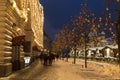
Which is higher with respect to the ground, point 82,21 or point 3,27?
point 82,21

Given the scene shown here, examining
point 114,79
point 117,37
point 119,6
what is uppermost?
point 119,6

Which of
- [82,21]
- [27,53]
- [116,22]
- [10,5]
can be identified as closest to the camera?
[116,22]

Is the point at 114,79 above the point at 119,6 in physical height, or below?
below

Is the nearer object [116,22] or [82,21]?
[116,22]

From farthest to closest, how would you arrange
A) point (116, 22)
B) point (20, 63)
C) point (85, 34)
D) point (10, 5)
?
point (85, 34)
point (20, 63)
point (10, 5)
point (116, 22)

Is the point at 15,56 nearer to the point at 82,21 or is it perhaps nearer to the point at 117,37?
Answer: the point at 117,37

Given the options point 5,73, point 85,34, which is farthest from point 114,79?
point 85,34

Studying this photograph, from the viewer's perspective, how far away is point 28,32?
55250 mm

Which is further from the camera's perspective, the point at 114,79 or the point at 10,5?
the point at 10,5

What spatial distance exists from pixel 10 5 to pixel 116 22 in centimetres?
858

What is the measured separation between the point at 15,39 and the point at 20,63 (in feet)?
14.2

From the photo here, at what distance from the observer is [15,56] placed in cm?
3288

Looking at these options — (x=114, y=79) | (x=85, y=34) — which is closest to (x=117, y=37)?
(x=114, y=79)

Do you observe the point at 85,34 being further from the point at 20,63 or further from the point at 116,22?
the point at 116,22
